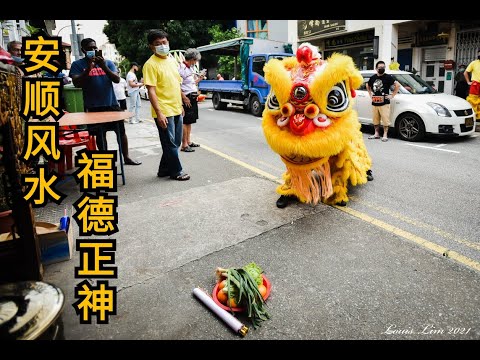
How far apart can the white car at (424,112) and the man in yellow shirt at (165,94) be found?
A: 16.9 feet

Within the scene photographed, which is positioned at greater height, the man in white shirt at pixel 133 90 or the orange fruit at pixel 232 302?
the man in white shirt at pixel 133 90

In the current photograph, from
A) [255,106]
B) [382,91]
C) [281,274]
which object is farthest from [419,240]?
[255,106]

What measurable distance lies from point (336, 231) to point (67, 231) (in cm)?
240

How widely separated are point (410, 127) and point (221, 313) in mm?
Result: 6883

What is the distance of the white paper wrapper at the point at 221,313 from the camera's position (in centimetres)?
211

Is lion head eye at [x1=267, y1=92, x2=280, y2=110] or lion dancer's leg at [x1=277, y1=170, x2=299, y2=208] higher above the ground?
lion head eye at [x1=267, y1=92, x2=280, y2=110]

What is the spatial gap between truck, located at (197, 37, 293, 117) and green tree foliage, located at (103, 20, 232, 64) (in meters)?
9.80

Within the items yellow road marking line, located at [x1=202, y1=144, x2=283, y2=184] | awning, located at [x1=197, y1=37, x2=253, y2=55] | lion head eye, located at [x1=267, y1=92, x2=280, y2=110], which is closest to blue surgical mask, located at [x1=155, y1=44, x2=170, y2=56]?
lion head eye, located at [x1=267, y1=92, x2=280, y2=110]

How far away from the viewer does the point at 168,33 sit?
2373 centimetres

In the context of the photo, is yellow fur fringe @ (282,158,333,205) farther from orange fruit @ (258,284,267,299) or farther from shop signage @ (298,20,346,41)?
shop signage @ (298,20,346,41)

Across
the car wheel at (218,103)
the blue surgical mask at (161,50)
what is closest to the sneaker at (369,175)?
the blue surgical mask at (161,50)

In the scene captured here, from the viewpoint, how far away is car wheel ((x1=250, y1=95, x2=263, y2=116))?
12509 millimetres

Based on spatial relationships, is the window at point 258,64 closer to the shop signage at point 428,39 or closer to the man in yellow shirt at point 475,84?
the man in yellow shirt at point 475,84

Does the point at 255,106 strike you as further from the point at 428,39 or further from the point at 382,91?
the point at 428,39
